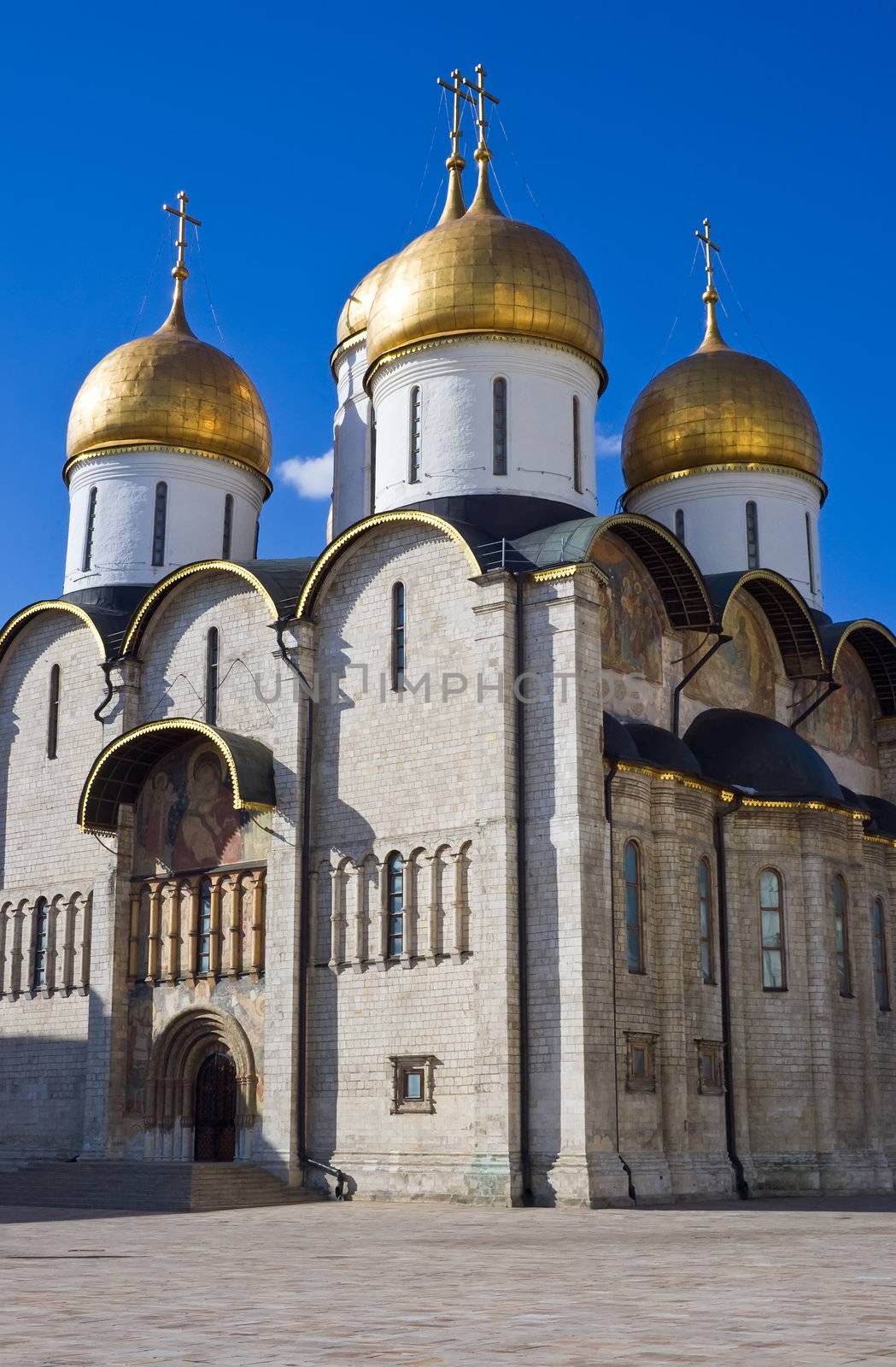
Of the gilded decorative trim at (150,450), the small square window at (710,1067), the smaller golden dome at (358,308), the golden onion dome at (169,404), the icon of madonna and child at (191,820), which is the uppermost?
the smaller golden dome at (358,308)

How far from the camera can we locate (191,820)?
60.3 ft

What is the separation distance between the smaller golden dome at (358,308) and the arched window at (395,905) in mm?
9902

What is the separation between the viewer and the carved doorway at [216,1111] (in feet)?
58.5

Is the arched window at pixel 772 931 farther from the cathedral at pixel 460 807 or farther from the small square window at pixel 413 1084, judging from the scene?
the small square window at pixel 413 1084

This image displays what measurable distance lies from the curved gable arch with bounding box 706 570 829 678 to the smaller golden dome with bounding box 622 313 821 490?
235cm

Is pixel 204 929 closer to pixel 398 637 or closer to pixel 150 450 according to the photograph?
pixel 398 637

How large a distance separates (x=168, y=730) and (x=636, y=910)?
19.0 feet

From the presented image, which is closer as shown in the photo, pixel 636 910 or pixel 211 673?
pixel 636 910

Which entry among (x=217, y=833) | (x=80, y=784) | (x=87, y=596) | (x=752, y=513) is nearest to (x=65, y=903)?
(x=80, y=784)

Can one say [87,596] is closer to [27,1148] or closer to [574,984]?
[27,1148]

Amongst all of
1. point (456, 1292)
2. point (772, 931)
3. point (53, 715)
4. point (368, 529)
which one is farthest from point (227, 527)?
point (456, 1292)

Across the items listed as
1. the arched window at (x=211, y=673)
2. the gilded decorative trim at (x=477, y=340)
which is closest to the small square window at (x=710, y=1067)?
the arched window at (x=211, y=673)

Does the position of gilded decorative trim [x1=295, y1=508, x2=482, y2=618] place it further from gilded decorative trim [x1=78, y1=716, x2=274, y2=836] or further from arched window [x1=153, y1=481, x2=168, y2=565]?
arched window [x1=153, y1=481, x2=168, y2=565]

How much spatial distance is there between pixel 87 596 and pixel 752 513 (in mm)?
9018
